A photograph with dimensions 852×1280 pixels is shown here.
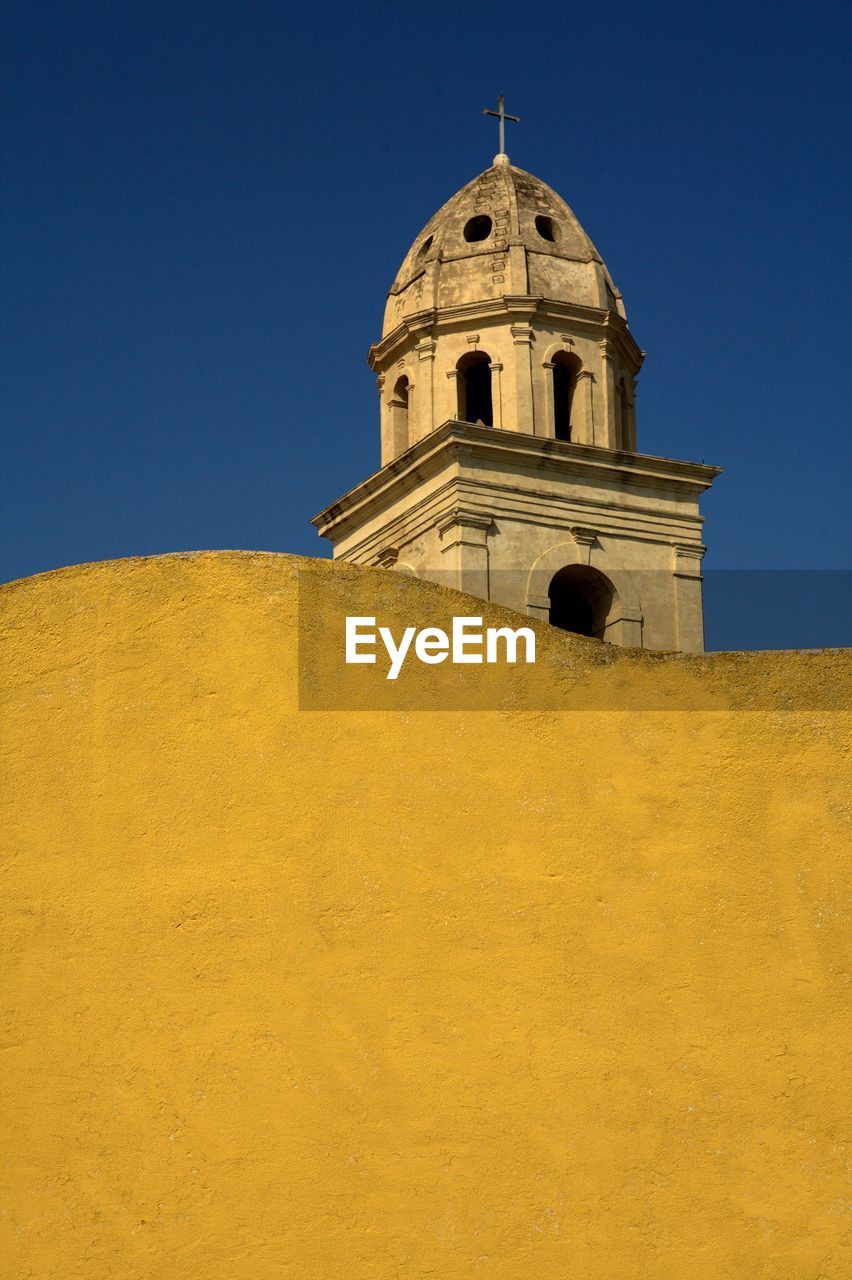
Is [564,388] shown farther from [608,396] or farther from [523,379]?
[523,379]

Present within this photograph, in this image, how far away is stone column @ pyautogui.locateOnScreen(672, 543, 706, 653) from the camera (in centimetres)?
1830

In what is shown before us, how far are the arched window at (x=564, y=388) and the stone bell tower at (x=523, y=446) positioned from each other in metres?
0.02

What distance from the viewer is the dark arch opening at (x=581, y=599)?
18.4m

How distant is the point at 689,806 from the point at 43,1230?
2046 millimetres

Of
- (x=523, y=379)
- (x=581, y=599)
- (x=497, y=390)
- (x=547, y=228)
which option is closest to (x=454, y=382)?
(x=497, y=390)

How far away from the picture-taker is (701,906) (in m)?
4.09

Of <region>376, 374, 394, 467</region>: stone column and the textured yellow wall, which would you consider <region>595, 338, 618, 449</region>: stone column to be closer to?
<region>376, 374, 394, 467</region>: stone column

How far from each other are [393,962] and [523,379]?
50.9 ft

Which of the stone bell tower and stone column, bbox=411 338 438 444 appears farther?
stone column, bbox=411 338 438 444

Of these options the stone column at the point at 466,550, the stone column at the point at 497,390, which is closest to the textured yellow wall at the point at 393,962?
the stone column at the point at 466,550

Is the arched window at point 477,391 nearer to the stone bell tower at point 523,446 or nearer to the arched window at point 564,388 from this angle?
the stone bell tower at point 523,446

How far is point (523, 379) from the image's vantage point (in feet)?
62.0

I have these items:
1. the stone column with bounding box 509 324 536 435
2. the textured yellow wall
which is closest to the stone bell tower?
the stone column with bounding box 509 324 536 435

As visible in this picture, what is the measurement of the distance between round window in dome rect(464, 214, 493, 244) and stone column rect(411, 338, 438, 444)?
71.6 inches
